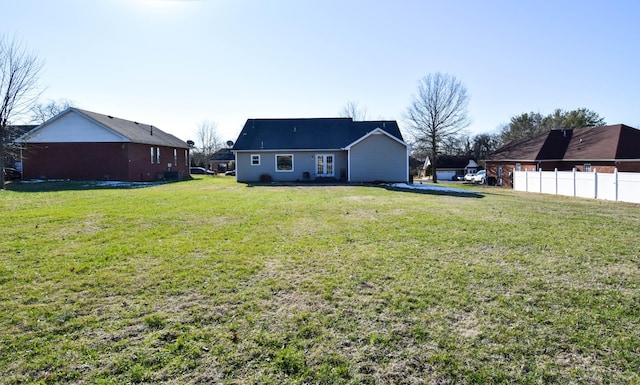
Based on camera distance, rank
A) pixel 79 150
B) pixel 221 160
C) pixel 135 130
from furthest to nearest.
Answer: pixel 221 160
pixel 135 130
pixel 79 150

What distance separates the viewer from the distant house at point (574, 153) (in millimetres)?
26344

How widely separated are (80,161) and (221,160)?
3961 cm

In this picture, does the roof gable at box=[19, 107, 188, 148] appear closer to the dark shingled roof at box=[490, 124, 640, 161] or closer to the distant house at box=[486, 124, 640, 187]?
the distant house at box=[486, 124, 640, 187]

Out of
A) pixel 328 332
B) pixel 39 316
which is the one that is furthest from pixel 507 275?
pixel 39 316

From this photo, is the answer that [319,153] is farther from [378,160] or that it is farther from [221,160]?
[221,160]

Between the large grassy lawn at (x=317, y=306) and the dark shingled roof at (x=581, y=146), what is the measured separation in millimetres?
24043

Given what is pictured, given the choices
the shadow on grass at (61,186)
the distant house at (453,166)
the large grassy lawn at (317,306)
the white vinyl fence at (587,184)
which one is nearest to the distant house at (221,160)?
the distant house at (453,166)

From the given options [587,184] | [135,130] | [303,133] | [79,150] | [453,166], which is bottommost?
[587,184]

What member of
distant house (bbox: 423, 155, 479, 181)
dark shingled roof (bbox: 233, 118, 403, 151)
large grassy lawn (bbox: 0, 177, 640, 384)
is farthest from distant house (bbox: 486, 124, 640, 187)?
large grassy lawn (bbox: 0, 177, 640, 384)

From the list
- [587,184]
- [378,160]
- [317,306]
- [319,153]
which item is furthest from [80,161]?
[587,184]

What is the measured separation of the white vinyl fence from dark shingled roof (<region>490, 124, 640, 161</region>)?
20.2 feet

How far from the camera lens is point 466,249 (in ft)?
22.5

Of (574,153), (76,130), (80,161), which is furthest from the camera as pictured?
(574,153)

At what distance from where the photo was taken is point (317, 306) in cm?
436
